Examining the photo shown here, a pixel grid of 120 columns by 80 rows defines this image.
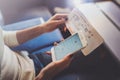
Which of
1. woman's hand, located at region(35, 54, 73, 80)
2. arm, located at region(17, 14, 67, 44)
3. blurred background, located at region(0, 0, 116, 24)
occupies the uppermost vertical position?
blurred background, located at region(0, 0, 116, 24)

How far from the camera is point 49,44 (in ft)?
4.11

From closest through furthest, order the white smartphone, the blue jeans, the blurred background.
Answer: the white smartphone
the blue jeans
the blurred background

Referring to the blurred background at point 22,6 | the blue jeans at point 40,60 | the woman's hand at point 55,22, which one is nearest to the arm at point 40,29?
the woman's hand at point 55,22

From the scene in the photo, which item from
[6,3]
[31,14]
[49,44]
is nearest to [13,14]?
[6,3]

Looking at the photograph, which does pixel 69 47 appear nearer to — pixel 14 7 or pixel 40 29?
pixel 40 29

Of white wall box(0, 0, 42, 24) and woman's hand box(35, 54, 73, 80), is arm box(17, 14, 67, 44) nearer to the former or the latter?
woman's hand box(35, 54, 73, 80)

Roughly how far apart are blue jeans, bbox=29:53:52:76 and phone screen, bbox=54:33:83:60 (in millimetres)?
67

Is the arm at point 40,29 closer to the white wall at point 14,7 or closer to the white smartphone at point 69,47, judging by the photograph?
the white smartphone at point 69,47

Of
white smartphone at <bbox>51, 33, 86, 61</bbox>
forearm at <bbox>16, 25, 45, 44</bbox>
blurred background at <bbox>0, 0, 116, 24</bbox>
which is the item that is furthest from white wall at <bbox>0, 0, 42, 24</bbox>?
white smartphone at <bbox>51, 33, 86, 61</bbox>

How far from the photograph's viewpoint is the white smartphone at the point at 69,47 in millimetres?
918

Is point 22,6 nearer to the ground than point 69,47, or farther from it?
farther from it

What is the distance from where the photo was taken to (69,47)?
0.97 m

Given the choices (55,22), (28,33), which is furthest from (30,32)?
(55,22)

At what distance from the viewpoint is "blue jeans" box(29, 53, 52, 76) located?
1.04 meters
